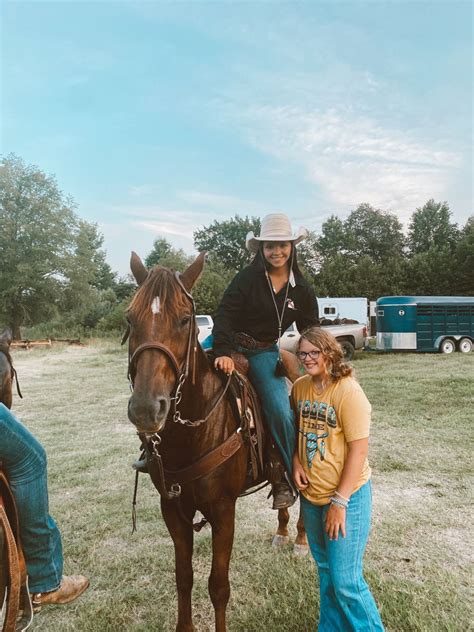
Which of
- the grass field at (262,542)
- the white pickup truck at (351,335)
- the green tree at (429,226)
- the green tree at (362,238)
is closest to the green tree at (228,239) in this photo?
the green tree at (362,238)

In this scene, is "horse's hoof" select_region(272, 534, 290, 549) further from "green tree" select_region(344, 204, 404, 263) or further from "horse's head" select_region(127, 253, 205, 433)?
"green tree" select_region(344, 204, 404, 263)

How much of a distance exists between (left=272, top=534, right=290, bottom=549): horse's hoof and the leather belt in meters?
2.15

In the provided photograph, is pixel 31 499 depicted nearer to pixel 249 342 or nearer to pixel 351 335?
pixel 249 342

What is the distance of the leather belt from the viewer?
3.39 m

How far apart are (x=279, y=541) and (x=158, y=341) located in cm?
309

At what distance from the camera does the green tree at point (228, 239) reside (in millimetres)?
58487

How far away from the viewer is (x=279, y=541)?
4.22 metres

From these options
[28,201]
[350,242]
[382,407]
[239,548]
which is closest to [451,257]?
[350,242]

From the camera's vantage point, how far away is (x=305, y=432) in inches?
102

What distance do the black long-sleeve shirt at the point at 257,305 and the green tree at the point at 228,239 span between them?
178 ft

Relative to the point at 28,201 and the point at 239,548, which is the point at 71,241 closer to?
the point at 28,201

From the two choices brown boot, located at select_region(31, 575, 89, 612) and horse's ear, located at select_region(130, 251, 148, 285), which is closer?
brown boot, located at select_region(31, 575, 89, 612)

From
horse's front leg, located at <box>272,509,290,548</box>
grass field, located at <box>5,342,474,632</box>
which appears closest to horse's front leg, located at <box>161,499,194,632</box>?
grass field, located at <box>5,342,474,632</box>

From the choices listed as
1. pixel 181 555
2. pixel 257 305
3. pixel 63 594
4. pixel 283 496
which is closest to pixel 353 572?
pixel 283 496
